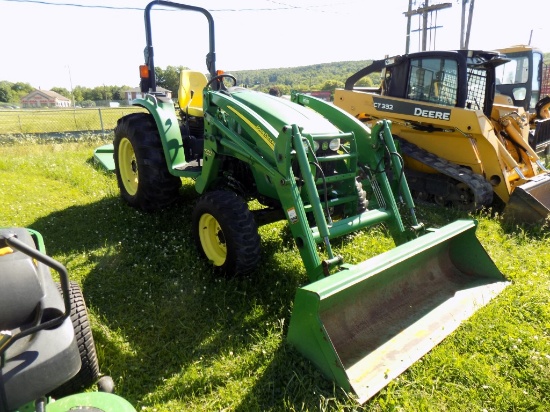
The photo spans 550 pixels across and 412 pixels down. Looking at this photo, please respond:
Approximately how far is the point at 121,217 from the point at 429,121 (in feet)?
14.2

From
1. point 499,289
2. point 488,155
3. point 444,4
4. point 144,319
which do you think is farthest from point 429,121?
point 444,4

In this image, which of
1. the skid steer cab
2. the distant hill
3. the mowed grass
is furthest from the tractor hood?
the distant hill

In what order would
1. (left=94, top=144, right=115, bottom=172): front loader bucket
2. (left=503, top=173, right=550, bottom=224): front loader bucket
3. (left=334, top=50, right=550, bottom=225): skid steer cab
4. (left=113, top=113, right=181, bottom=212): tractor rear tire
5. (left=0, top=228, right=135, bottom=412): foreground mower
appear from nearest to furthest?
(left=0, top=228, right=135, bottom=412): foreground mower, (left=113, top=113, right=181, bottom=212): tractor rear tire, (left=503, top=173, right=550, bottom=224): front loader bucket, (left=334, top=50, right=550, bottom=225): skid steer cab, (left=94, top=144, right=115, bottom=172): front loader bucket

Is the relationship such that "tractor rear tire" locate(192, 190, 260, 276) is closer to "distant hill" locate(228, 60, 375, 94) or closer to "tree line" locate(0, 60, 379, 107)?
"tree line" locate(0, 60, 379, 107)

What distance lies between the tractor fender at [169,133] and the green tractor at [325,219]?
0.04 feet

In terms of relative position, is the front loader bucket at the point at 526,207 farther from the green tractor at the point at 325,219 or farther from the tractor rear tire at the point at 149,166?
the tractor rear tire at the point at 149,166

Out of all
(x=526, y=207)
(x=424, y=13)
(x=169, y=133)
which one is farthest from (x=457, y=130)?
(x=424, y=13)

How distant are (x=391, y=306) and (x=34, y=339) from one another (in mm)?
2247

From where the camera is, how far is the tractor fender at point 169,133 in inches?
165

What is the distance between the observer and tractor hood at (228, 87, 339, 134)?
3484mm

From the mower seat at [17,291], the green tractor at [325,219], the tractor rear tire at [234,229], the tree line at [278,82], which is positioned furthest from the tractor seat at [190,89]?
the tree line at [278,82]

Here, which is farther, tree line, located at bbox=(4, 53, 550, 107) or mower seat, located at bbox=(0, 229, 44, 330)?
tree line, located at bbox=(4, 53, 550, 107)

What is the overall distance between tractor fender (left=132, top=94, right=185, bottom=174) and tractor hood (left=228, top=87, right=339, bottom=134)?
0.73 meters

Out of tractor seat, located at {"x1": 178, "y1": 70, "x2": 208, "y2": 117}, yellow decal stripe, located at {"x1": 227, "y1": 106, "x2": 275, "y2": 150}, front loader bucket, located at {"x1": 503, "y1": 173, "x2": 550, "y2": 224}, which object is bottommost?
front loader bucket, located at {"x1": 503, "y1": 173, "x2": 550, "y2": 224}
